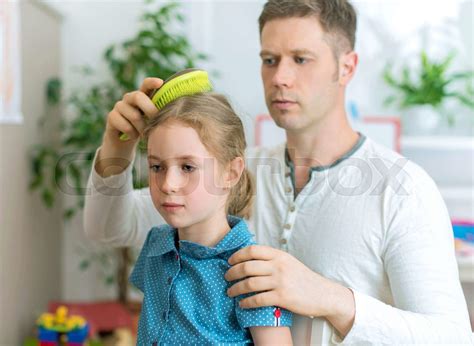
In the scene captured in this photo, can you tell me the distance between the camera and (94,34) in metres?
3.10

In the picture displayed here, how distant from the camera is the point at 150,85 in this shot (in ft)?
3.77

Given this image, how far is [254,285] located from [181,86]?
375mm

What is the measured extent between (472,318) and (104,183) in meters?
1.79

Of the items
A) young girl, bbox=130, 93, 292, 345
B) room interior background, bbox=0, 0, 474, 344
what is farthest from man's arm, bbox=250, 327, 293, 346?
room interior background, bbox=0, 0, 474, 344

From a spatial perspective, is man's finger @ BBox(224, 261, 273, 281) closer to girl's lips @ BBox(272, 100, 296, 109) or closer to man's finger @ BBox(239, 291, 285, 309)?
man's finger @ BBox(239, 291, 285, 309)

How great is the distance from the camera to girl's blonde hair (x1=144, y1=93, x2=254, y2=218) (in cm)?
102

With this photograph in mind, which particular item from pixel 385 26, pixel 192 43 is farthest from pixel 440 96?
pixel 192 43

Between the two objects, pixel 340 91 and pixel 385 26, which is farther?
pixel 385 26

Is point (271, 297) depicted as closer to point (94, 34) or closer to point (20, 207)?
point (20, 207)

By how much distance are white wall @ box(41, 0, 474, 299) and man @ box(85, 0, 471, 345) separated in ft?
4.78

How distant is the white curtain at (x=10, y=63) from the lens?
2.27 meters

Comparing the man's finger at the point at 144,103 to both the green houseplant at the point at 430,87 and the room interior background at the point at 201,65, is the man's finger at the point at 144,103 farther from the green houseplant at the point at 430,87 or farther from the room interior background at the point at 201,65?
the green houseplant at the point at 430,87

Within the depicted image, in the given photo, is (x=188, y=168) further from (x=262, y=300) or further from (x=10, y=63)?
(x=10, y=63)

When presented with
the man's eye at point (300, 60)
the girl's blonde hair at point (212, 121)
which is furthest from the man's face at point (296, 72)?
the girl's blonde hair at point (212, 121)
